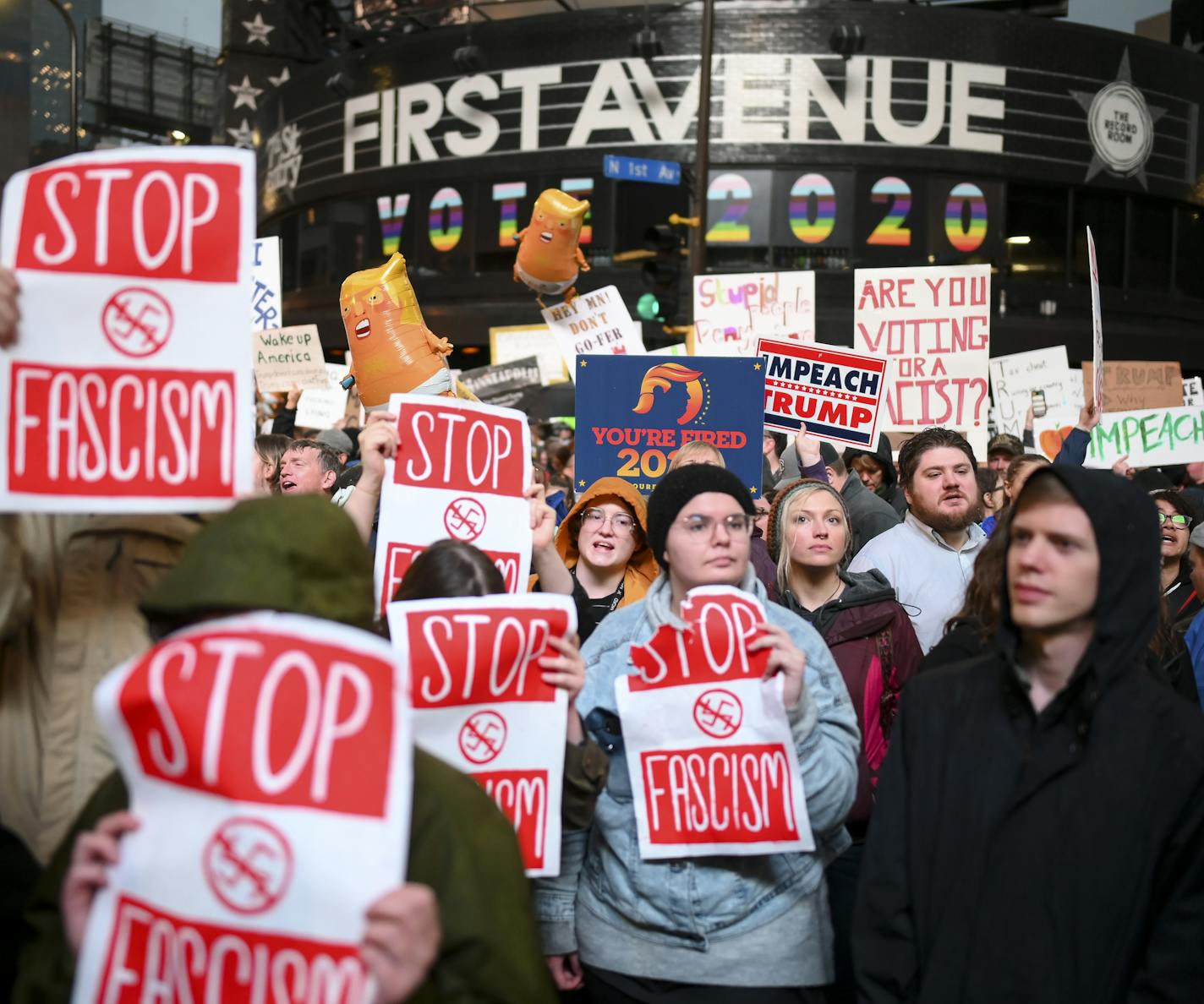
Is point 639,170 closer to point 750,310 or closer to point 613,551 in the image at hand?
point 750,310

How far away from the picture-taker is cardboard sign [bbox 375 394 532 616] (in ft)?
14.3

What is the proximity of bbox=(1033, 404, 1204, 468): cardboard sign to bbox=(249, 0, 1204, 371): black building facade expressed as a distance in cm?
1251

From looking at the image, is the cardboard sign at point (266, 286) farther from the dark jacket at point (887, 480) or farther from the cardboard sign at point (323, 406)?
the dark jacket at point (887, 480)

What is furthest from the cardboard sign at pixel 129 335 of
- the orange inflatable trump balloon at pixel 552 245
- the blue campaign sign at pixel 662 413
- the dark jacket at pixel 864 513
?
the orange inflatable trump balloon at pixel 552 245

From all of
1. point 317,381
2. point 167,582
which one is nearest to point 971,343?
point 317,381

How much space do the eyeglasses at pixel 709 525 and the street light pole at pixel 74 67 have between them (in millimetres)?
1741

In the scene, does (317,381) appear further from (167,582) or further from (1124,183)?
(1124,183)

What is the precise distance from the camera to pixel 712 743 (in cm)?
327

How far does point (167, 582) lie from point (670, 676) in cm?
144

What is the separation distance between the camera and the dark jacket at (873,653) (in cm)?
427

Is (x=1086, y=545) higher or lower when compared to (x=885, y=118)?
lower

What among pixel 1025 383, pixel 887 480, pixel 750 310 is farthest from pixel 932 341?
pixel 1025 383

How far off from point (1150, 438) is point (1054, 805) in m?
7.95

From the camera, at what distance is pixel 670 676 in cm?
330
